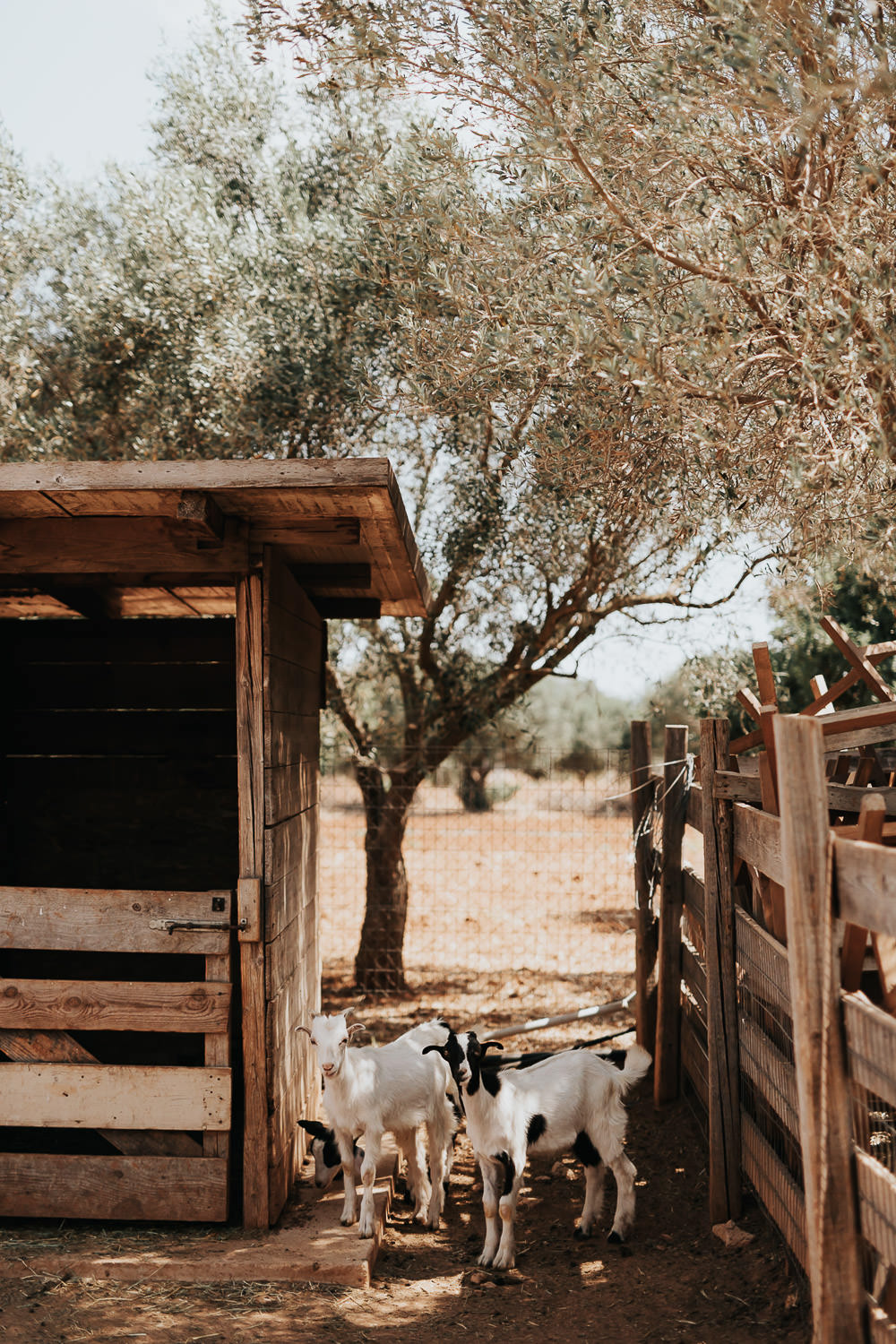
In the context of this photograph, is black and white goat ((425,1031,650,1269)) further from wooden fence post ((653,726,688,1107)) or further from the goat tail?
wooden fence post ((653,726,688,1107))

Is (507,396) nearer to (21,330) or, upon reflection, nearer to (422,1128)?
(422,1128)

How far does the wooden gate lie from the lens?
4383 mm

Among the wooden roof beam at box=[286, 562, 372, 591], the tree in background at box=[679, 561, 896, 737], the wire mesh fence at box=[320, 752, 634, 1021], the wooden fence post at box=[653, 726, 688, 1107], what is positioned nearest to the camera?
the wooden roof beam at box=[286, 562, 372, 591]

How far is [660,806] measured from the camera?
625cm

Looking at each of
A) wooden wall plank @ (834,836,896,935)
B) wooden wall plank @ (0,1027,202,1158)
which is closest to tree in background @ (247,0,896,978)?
wooden wall plank @ (834,836,896,935)

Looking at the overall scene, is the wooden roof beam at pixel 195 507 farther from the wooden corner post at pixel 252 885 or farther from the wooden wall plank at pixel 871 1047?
→ the wooden wall plank at pixel 871 1047

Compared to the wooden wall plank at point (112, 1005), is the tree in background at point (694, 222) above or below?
above

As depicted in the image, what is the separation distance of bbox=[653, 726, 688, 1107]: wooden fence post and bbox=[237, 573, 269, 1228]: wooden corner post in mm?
2537

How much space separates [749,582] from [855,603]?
3975mm

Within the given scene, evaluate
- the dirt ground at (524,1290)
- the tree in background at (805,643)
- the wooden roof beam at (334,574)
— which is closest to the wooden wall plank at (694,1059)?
the dirt ground at (524,1290)

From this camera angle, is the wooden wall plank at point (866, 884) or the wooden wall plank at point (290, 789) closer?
the wooden wall plank at point (866, 884)

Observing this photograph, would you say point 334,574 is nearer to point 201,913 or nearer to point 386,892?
point 201,913

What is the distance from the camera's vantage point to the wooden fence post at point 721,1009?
4273 mm

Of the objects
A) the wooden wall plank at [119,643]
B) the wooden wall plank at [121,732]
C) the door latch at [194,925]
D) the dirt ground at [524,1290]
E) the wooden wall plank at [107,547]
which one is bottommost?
the dirt ground at [524,1290]
